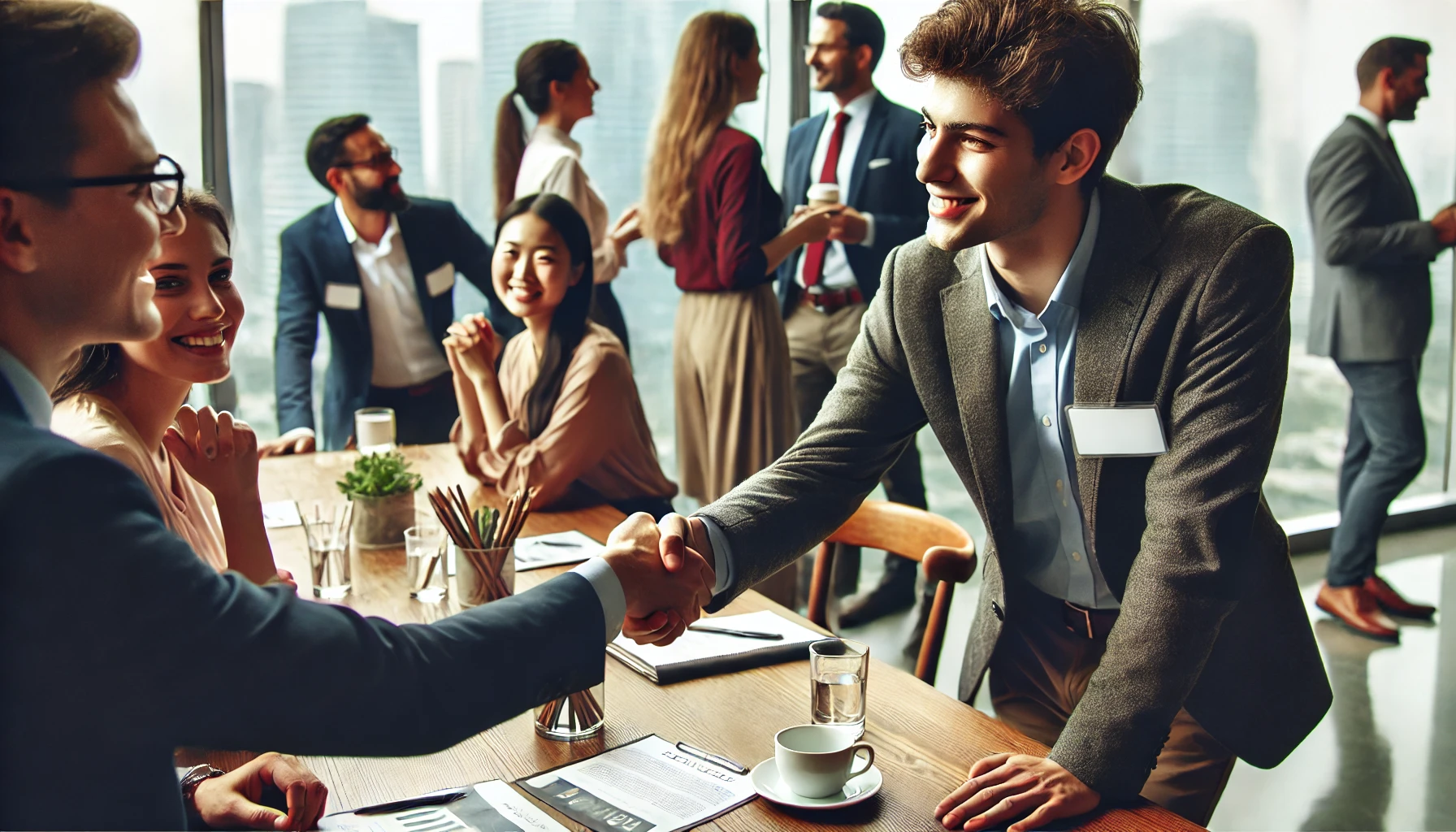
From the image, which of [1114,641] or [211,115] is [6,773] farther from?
[211,115]

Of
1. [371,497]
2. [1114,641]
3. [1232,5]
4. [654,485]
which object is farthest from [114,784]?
[1232,5]

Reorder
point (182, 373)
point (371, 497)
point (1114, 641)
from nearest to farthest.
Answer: point (1114, 641)
point (182, 373)
point (371, 497)

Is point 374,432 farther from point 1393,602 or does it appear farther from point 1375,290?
point 1393,602

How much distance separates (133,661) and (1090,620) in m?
1.40

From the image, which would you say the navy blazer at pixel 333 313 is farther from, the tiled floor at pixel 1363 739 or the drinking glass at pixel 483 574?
the drinking glass at pixel 483 574

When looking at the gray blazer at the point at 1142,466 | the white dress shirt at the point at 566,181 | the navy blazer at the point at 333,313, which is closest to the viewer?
the gray blazer at the point at 1142,466

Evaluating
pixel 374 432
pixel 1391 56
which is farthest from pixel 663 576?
pixel 1391 56

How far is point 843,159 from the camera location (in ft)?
14.1

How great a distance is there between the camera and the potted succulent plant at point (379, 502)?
7.52 ft

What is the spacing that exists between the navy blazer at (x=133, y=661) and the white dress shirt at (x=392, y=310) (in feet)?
10.0

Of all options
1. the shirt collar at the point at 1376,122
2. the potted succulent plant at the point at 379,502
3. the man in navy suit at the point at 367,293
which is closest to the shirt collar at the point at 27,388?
the potted succulent plant at the point at 379,502

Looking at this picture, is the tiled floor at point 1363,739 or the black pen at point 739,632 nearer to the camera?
the black pen at point 739,632

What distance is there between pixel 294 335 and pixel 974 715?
2.92m

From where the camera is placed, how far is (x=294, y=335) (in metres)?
3.75
